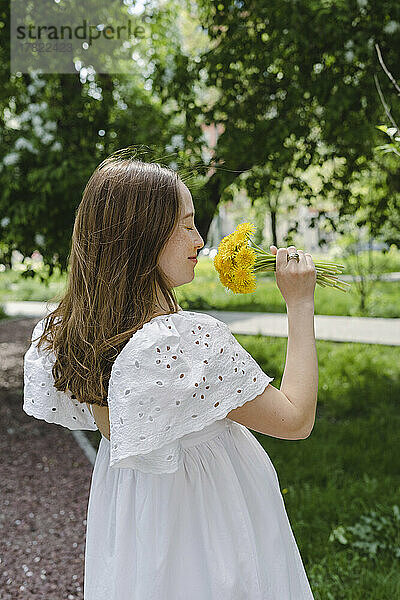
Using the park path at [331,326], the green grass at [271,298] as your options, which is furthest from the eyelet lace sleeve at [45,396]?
the park path at [331,326]

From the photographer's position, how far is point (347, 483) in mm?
3855

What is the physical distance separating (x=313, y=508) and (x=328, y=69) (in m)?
3.24

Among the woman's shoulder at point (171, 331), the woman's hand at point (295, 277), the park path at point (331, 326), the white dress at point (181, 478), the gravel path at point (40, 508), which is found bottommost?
the gravel path at point (40, 508)

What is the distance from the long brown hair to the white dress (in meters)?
0.10

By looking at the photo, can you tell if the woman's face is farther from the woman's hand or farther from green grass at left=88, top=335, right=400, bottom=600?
green grass at left=88, top=335, right=400, bottom=600

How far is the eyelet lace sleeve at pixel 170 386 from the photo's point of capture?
128 centimetres

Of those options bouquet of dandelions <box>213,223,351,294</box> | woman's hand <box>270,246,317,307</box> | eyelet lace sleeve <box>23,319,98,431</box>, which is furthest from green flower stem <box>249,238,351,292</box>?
eyelet lace sleeve <box>23,319,98,431</box>

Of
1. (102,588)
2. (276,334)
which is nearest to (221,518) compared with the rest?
(102,588)

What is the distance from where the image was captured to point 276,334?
866 cm

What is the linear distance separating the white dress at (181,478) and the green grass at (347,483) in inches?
56.6

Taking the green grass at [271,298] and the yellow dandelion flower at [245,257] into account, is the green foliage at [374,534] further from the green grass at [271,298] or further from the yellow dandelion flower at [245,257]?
the green grass at [271,298]

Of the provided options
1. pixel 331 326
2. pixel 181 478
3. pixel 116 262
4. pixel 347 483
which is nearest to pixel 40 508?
pixel 347 483

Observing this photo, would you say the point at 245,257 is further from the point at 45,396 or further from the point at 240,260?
the point at 45,396

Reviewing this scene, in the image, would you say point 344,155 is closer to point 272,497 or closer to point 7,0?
point 7,0
